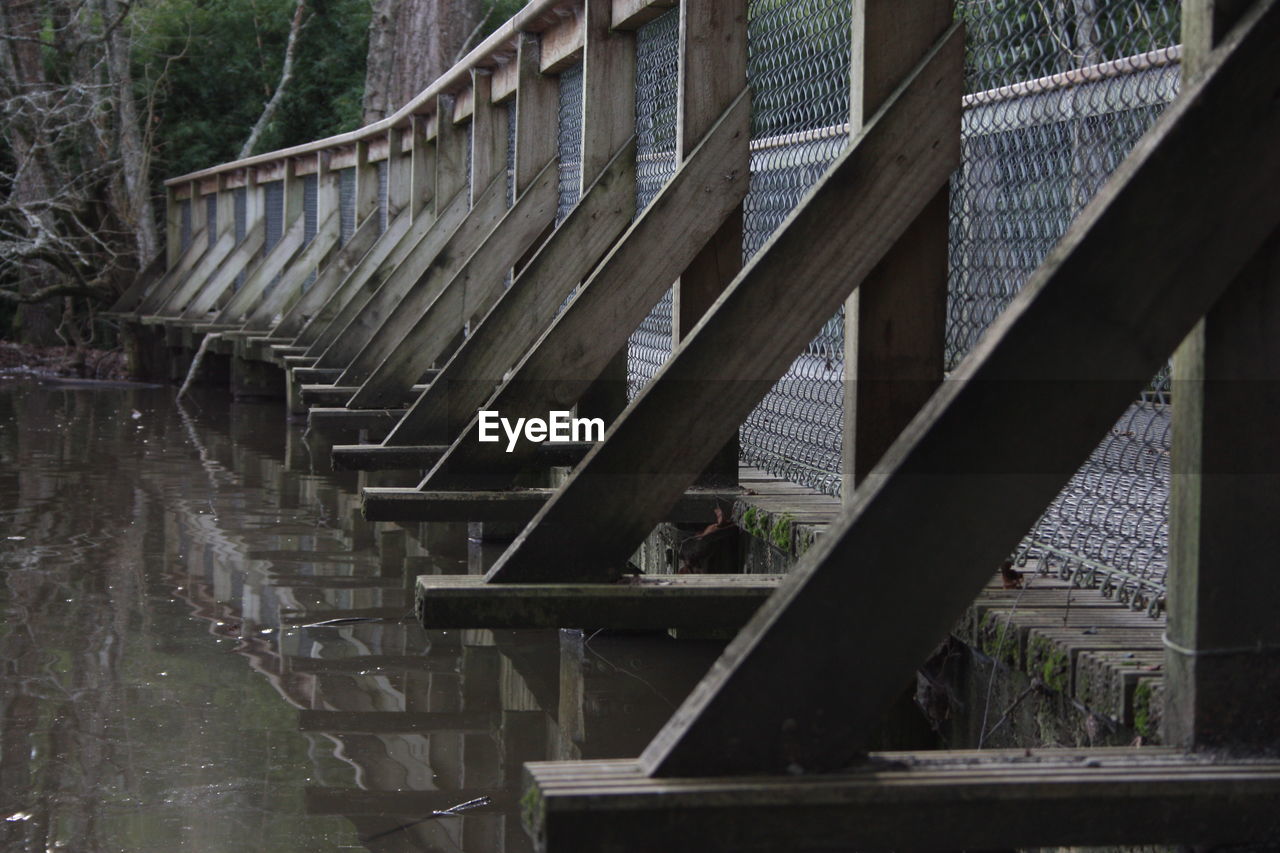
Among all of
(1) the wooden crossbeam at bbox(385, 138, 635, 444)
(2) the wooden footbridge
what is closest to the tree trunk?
(2) the wooden footbridge

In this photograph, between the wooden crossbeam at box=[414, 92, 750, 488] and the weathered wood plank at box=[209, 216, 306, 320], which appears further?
the weathered wood plank at box=[209, 216, 306, 320]

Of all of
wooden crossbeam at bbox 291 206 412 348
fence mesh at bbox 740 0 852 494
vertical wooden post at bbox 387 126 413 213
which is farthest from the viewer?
vertical wooden post at bbox 387 126 413 213

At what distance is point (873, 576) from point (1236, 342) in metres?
0.63

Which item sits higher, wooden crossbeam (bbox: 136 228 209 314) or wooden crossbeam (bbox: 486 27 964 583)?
wooden crossbeam (bbox: 136 228 209 314)

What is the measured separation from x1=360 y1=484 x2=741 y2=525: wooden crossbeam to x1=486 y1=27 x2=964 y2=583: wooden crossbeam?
4.51 ft

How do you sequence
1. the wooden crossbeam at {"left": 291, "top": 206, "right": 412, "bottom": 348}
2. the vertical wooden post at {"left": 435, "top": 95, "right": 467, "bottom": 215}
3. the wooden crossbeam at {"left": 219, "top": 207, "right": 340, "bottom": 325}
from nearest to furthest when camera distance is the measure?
the vertical wooden post at {"left": 435, "top": 95, "right": 467, "bottom": 215}
the wooden crossbeam at {"left": 291, "top": 206, "right": 412, "bottom": 348}
the wooden crossbeam at {"left": 219, "top": 207, "right": 340, "bottom": 325}

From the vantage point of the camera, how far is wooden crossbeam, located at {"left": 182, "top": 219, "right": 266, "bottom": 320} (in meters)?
18.7

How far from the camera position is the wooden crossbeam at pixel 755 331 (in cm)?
354

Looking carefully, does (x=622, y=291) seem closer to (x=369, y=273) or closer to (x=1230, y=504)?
(x=1230, y=504)

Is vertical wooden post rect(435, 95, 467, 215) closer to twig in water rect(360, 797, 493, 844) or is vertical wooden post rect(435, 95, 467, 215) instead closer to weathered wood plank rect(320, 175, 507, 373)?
weathered wood plank rect(320, 175, 507, 373)

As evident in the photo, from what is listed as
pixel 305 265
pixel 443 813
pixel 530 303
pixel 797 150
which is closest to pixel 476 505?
pixel 530 303

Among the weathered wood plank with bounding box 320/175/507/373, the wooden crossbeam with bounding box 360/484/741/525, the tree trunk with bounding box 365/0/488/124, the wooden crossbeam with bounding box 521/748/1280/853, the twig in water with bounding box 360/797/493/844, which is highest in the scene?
the tree trunk with bounding box 365/0/488/124

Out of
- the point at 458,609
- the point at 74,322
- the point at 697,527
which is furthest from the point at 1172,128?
the point at 74,322

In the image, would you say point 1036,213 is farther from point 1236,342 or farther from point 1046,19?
point 1236,342
